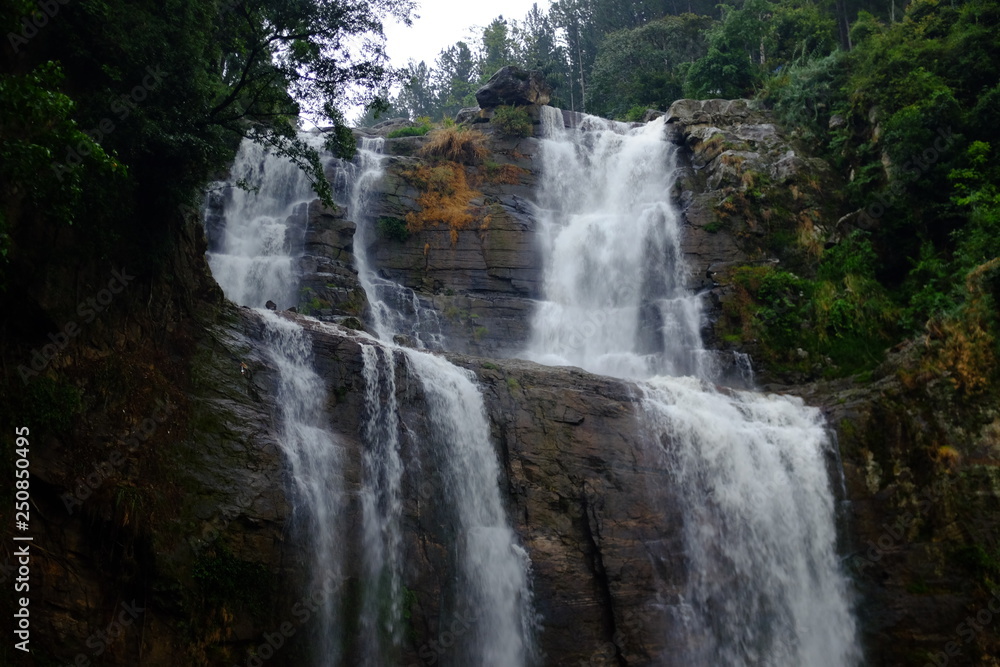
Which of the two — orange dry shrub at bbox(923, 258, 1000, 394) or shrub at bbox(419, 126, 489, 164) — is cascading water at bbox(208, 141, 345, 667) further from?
orange dry shrub at bbox(923, 258, 1000, 394)

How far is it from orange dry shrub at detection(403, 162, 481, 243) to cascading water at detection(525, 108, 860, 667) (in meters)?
4.51

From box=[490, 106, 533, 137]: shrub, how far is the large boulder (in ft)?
4.13

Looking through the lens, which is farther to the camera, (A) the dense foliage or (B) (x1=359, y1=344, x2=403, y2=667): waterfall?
(B) (x1=359, y1=344, x2=403, y2=667): waterfall

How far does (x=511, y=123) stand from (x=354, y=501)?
64.6 feet

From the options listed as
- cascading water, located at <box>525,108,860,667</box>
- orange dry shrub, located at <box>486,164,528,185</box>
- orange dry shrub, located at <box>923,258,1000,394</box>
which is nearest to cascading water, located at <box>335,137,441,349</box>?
cascading water, located at <box>525,108,860,667</box>

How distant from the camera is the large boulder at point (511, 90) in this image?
3000 centimetres

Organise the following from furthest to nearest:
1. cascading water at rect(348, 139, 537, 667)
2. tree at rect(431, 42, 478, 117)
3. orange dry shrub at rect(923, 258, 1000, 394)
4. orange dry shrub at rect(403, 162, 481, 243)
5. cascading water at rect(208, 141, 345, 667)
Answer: tree at rect(431, 42, 478, 117), orange dry shrub at rect(403, 162, 481, 243), orange dry shrub at rect(923, 258, 1000, 394), cascading water at rect(348, 139, 537, 667), cascading water at rect(208, 141, 345, 667)

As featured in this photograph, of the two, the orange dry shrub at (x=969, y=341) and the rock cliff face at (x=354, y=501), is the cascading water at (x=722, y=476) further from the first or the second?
the orange dry shrub at (x=969, y=341)

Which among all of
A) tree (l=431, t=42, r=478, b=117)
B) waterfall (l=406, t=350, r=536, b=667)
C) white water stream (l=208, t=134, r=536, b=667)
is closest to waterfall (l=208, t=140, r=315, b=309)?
white water stream (l=208, t=134, r=536, b=667)

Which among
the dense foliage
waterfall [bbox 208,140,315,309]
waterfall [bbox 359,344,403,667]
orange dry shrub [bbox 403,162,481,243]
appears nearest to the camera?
the dense foliage

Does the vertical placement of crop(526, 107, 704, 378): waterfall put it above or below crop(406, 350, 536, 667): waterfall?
above

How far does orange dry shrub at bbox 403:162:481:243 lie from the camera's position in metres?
24.5

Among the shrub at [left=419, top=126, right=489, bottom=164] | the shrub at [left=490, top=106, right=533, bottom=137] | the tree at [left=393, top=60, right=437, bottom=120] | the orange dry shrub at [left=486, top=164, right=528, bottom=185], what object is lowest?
the orange dry shrub at [left=486, top=164, right=528, bottom=185]

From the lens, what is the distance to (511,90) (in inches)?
1179
